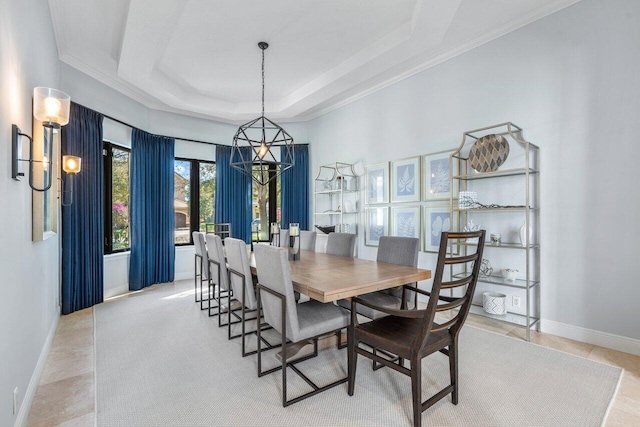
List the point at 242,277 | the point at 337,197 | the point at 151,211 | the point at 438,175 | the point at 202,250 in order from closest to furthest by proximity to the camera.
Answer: the point at 242,277 → the point at 202,250 → the point at 438,175 → the point at 151,211 → the point at 337,197

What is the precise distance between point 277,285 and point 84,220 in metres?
3.26

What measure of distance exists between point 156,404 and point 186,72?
4023 millimetres

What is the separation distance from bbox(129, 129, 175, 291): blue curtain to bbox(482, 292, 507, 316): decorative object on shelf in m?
4.61

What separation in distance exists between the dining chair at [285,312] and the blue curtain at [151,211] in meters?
3.39

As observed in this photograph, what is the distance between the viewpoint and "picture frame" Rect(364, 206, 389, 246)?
4.49 metres

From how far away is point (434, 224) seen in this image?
3.87 meters

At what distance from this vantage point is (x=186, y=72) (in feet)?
14.1

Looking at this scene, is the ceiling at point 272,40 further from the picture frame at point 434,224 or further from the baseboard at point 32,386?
the baseboard at point 32,386

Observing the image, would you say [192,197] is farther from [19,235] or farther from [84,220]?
[19,235]

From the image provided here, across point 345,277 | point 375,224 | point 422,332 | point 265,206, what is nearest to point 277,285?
point 345,277

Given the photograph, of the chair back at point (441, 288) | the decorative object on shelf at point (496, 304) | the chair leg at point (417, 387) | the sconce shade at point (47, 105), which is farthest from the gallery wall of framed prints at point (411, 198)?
the sconce shade at point (47, 105)

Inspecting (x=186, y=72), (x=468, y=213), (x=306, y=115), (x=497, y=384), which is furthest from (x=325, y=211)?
(x=497, y=384)

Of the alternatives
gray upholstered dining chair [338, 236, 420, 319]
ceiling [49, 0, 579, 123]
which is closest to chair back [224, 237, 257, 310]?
gray upholstered dining chair [338, 236, 420, 319]

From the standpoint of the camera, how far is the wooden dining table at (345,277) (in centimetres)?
181
